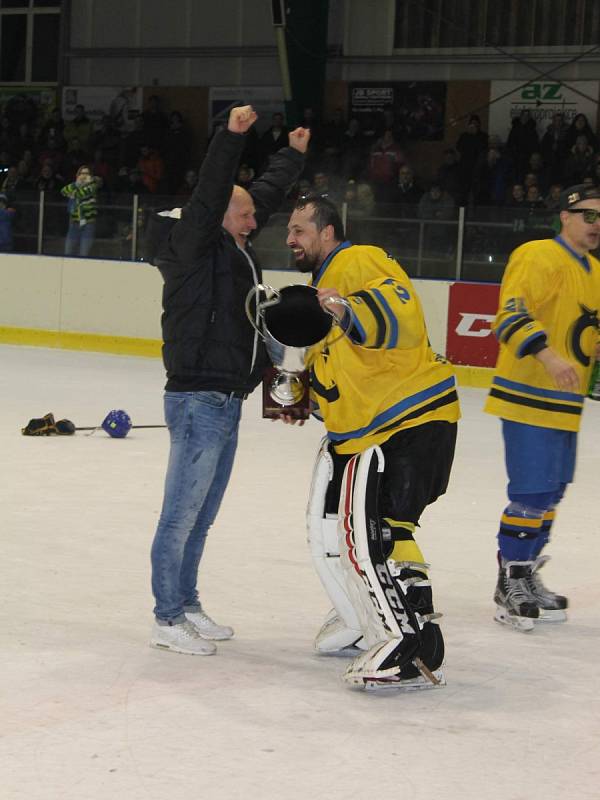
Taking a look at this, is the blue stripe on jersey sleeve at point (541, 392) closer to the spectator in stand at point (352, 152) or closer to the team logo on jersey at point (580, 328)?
the team logo on jersey at point (580, 328)

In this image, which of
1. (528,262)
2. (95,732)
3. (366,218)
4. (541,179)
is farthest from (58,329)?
(95,732)

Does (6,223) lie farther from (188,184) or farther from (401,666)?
(401,666)

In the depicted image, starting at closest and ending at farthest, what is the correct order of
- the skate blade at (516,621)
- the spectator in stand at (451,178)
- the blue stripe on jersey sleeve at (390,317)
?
the blue stripe on jersey sleeve at (390,317) < the skate blade at (516,621) < the spectator in stand at (451,178)

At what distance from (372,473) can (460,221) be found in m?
9.00

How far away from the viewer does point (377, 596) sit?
162 inches

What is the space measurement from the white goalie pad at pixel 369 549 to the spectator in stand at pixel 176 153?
14.2 meters

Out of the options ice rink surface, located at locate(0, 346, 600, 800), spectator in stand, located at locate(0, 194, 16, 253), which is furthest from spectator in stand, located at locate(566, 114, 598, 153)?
ice rink surface, located at locate(0, 346, 600, 800)

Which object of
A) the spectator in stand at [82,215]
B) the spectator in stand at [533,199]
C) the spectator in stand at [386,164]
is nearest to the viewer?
the spectator in stand at [533,199]

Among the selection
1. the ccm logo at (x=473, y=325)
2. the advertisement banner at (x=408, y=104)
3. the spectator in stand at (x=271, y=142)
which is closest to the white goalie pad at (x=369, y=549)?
the ccm logo at (x=473, y=325)

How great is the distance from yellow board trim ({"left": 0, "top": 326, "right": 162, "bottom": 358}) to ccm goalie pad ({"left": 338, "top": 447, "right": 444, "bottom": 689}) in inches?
405

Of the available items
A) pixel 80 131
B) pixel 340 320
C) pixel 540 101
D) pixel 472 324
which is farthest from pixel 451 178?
pixel 340 320

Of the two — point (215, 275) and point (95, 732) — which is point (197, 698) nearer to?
point (95, 732)

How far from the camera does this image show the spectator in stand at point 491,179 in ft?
51.5

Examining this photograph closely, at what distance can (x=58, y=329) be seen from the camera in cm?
1522
